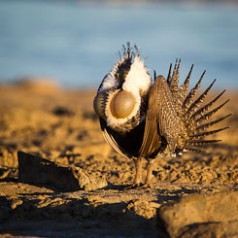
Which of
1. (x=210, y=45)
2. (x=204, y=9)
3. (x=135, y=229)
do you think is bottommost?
(x=135, y=229)

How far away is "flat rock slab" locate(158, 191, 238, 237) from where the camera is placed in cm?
409

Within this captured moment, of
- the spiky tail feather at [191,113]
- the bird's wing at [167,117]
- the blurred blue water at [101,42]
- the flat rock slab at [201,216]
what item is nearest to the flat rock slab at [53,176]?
the bird's wing at [167,117]

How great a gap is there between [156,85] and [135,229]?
1155mm

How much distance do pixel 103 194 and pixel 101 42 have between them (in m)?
19.6

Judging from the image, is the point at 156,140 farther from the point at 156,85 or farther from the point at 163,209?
the point at 163,209

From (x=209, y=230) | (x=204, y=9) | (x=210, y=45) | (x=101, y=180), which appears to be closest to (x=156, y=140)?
(x=101, y=180)

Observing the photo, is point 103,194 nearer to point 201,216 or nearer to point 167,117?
point 167,117

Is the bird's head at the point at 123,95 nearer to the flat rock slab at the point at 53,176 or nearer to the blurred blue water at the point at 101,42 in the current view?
the flat rock slab at the point at 53,176

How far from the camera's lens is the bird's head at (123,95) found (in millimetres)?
5152

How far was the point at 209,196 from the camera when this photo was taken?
4.43 meters

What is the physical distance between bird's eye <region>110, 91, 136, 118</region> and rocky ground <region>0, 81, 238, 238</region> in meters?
0.60

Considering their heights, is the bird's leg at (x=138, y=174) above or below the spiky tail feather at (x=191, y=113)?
below

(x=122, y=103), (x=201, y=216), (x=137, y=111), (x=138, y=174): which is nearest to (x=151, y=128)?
(x=137, y=111)

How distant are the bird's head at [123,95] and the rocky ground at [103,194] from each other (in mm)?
555
